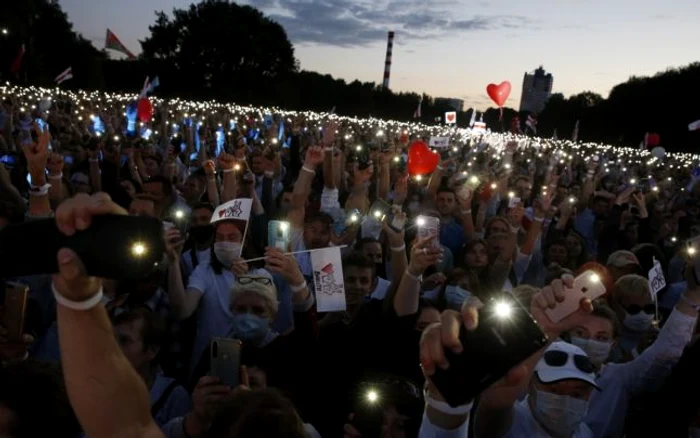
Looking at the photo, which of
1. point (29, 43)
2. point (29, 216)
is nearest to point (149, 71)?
point (29, 43)

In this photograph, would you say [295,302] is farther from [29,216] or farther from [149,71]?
[149,71]

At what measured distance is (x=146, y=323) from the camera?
321cm

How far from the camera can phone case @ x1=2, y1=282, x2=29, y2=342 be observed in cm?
278

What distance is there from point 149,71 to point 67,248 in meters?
77.9

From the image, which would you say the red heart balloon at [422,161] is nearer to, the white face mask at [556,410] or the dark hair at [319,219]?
the dark hair at [319,219]

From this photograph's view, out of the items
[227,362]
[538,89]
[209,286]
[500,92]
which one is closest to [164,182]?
[209,286]

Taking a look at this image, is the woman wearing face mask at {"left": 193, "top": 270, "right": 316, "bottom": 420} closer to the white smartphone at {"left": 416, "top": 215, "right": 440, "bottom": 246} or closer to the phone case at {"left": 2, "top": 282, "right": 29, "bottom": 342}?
the white smartphone at {"left": 416, "top": 215, "right": 440, "bottom": 246}

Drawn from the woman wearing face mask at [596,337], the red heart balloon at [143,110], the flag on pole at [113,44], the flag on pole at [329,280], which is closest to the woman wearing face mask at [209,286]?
the flag on pole at [329,280]

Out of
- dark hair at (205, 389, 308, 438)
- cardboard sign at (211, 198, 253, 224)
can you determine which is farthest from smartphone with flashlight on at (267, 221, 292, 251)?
dark hair at (205, 389, 308, 438)

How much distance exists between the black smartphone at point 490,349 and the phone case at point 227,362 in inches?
46.7

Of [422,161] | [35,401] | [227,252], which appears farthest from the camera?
[422,161]

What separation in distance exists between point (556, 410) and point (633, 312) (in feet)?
7.40

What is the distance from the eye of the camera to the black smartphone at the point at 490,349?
1.48m

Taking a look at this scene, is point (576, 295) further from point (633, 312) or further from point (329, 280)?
point (633, 312)
